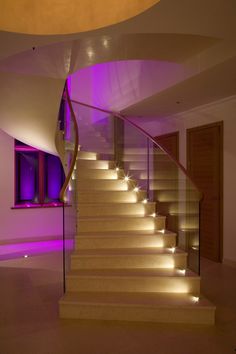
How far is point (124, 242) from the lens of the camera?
172 inches

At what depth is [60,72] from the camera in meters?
4.41

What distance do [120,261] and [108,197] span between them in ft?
4.63

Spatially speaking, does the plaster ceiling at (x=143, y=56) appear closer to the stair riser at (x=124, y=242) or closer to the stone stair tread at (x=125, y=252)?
the stair riser at (x=124, y=242)

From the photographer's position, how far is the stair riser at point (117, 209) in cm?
493

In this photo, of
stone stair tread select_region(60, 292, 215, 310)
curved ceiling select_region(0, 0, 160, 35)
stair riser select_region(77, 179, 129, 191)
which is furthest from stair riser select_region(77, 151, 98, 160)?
curved ceiling select_region(0, 0, 160, 35)

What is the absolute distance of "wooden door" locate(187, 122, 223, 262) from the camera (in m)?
5.75

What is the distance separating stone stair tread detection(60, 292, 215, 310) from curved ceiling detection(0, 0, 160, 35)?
2.81m

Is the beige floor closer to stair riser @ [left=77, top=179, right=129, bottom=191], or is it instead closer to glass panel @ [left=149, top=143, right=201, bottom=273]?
glass panel @ [left=149, top=143, right=201, bottom=273]

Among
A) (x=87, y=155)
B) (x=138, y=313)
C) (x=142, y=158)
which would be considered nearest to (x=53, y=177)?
(x=87, y=155)

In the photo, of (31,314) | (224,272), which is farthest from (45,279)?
(224,272)

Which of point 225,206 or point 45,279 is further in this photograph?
point 225,206

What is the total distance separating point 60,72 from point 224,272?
4067 millimetres

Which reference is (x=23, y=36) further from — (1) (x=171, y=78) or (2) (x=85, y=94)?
(2) (x=85, y=94)

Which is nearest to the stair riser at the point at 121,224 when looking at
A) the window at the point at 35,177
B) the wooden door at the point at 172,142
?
the wooden door at the point at 172,142
